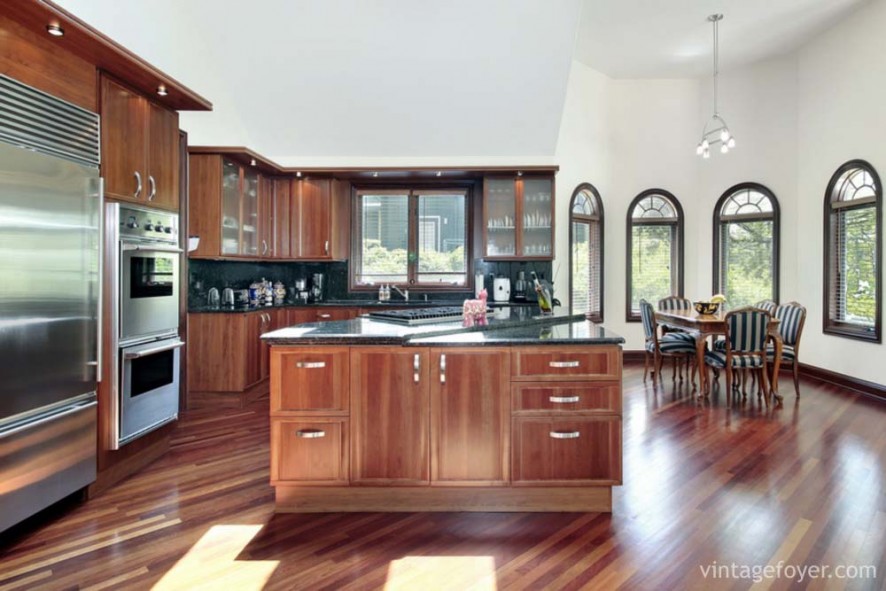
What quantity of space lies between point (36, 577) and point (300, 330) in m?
1.48

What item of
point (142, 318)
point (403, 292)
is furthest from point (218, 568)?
point (403, 292)

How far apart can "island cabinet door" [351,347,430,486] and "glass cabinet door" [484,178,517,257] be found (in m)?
3.31

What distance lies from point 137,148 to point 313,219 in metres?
2.71

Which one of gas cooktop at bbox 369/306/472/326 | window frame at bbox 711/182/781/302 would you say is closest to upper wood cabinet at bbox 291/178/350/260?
gas cooktop at bbox 369/306/472/326

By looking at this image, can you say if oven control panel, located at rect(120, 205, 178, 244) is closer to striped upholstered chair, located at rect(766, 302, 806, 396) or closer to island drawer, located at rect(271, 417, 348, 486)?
island drawer, located at rect(271, 417, 348, 486)

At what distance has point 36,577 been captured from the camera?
6.59 feet

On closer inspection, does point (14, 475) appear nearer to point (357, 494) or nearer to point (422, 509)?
point (357, 494)

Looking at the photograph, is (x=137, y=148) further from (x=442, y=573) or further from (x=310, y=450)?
(x=442, y=573)

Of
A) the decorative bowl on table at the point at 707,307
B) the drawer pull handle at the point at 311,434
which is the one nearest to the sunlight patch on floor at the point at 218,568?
the drawer pull handle at the point at 311,434

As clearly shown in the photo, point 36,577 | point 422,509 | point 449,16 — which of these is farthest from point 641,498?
point 449,16

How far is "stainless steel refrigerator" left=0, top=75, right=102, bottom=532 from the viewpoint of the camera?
2166 mm

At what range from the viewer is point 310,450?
2.52 m

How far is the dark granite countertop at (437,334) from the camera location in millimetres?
2508

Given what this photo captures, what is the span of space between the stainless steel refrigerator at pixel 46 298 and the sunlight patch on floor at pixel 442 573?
5.71 feet
